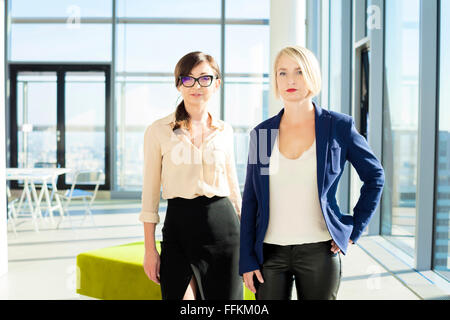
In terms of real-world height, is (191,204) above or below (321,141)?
below

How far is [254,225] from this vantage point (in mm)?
1593

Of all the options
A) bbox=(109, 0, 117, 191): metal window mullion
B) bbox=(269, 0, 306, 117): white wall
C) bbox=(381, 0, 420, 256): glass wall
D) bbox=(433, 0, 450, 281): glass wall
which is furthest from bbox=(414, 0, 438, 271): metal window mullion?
bbox=(109, 0, 117, 191): metal window mullion

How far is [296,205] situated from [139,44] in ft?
31.0

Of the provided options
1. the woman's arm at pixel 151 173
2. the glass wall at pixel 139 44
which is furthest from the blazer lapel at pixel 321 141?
the glass wall at pixel 139 44

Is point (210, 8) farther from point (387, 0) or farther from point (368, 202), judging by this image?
point (368, 202)

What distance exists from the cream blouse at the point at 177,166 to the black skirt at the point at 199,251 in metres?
0.05

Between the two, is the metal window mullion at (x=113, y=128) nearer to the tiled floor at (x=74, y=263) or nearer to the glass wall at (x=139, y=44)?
the glass wall at (x=139, y=44)

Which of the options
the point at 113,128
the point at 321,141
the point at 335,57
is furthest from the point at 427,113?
the point at 113,128

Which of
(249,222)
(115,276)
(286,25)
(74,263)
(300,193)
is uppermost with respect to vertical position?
(286,25)

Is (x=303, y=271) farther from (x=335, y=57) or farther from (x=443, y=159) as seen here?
(x=335, y=57)

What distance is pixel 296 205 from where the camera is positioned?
1510 millimetres

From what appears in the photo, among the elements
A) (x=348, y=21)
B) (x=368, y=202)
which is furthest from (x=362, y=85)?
(x=368, y=202)

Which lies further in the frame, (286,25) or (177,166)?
(286,25)

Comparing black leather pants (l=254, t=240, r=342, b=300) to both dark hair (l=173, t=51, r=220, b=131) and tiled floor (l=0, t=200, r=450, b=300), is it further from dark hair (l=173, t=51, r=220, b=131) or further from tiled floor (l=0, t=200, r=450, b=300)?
tiled floor (l=0, t=200, r=450, b=300)
